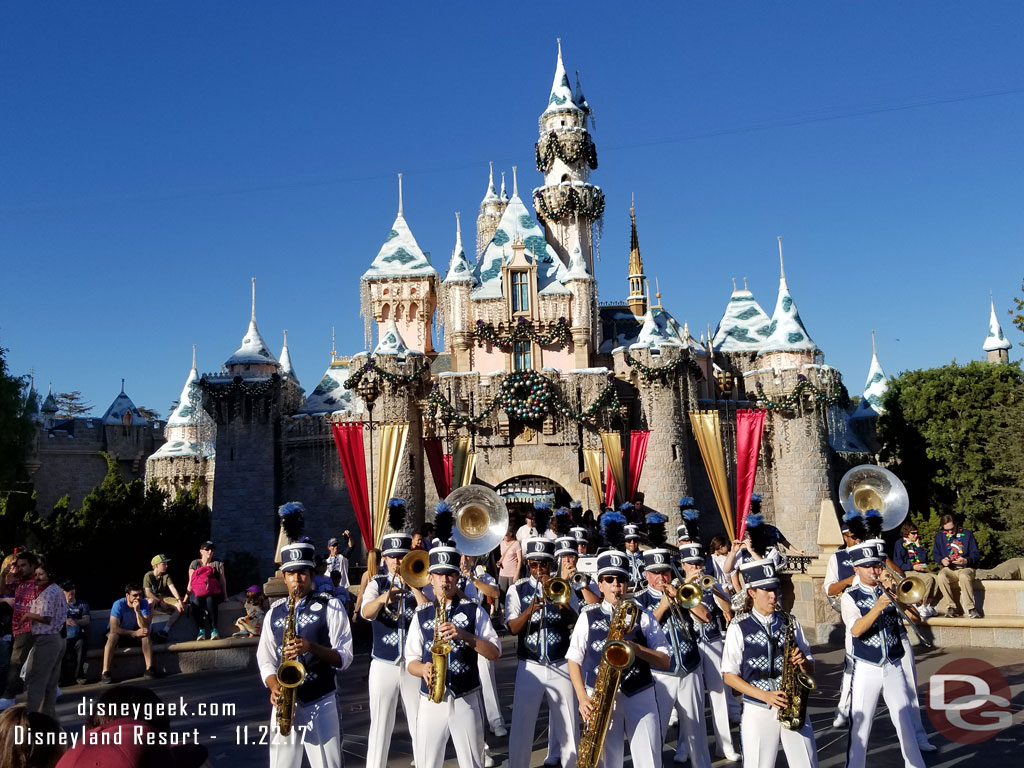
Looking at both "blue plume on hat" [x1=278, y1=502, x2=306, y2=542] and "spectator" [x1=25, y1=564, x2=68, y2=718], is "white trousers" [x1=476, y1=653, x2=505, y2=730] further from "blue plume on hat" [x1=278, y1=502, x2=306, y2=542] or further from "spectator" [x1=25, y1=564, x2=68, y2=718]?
"spectator" [x1=25, y1=564, x2=68, y2=718]

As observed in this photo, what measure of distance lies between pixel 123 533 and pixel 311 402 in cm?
864

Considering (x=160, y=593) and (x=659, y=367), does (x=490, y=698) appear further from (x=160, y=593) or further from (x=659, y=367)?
(x=659, y=367)

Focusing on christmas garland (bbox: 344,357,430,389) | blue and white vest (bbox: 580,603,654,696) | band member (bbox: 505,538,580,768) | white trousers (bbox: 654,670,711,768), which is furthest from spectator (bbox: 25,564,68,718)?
christmas garland (bbox: 344,357,430,389)

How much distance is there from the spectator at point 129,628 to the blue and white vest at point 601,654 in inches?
311

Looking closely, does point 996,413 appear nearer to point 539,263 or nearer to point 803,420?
point 803,420

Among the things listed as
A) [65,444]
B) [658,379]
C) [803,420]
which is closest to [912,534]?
[658,379]

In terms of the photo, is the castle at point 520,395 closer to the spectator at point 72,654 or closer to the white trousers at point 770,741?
the spectator at point 72,654

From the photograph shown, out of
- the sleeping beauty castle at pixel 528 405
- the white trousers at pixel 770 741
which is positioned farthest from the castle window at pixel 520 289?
the white trousers at pixel 770 741

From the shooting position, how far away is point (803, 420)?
3256 centimetres

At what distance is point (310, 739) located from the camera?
5777 millimetres

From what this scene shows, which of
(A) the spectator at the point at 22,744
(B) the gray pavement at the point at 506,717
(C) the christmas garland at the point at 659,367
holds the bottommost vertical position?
(B) the gray pavement at the point at 506,717

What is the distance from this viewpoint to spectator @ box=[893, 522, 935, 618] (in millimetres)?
12500

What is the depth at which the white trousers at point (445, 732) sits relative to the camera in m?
6.10

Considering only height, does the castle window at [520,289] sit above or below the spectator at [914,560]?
above
